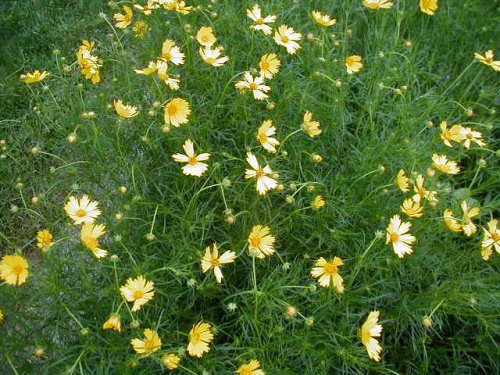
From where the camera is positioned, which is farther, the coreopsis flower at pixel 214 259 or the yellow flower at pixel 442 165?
the yellow flower at pixel 442 165

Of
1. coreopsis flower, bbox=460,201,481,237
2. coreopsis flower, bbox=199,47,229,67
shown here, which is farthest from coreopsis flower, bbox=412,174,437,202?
coreopsis flower, bbox=199,47,229,67

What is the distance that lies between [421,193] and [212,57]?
97cm

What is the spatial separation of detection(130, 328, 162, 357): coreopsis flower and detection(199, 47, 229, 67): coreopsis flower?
1.08 m

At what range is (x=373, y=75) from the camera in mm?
2494

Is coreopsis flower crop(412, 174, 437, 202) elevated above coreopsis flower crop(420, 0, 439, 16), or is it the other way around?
coreopsis flower crop(420, 0, 439, 16)

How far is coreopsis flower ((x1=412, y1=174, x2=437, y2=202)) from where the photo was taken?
1857 mm

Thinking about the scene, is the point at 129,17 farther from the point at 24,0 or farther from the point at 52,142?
the point at 24,0

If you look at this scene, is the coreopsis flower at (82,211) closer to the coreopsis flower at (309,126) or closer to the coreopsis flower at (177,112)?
the coreopsis flower at (177,112)

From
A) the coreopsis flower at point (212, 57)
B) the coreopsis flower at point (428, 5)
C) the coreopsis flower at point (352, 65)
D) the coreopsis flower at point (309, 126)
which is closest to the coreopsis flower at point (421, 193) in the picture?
the coreopsis flower at point (309, 126)

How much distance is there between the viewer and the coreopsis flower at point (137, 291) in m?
1.52

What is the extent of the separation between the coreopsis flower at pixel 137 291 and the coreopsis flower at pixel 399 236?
2.63 ft

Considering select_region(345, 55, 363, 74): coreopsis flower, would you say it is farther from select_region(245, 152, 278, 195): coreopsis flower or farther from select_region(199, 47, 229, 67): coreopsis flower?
select_region(245, 152, 278, 195): coreopsis flower

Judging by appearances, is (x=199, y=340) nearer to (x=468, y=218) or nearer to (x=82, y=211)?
(x=82, y=211)

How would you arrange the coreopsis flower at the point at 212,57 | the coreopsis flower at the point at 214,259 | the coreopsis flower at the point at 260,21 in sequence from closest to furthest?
the coreopsis flower at the point at 214,259 < the coreopsis flower at the point at 212,57 < the coreopsis flower at the point at 260,21
